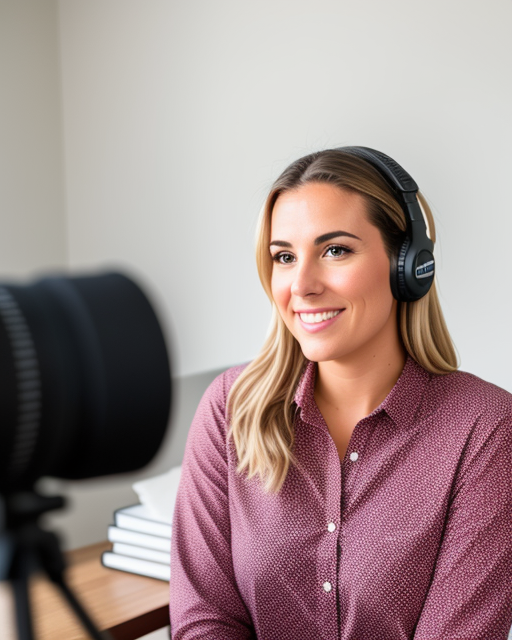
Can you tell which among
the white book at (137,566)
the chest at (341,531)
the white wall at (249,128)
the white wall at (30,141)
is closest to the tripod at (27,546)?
the chest at (341,531)

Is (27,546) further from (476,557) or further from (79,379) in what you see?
(476,557)

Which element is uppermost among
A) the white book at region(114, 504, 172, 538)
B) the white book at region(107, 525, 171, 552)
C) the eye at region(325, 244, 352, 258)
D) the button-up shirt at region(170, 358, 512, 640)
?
the eye at region(325, 244, 352, 258)

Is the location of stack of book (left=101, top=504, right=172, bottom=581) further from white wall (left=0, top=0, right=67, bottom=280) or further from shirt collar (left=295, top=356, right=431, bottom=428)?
white wall (left=0, top=0, right=67, bottom=280)

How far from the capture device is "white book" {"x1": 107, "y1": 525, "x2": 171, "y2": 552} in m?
1.56

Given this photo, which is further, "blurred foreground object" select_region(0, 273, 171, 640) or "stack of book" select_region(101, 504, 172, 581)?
"stack of book" select_region(101, 504, 172, 581)

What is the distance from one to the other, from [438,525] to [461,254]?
621 mm

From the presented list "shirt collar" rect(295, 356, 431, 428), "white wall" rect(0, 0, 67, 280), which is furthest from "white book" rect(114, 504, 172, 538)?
"white wall" rect(0, 0, 67, 280)

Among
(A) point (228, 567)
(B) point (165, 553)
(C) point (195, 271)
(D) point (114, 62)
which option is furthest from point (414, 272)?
(D) point (114, 62)

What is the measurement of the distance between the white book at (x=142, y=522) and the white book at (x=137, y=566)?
0.20ft

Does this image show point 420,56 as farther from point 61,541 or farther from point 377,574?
point 61,541

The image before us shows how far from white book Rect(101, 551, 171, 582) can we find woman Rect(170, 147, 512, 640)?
0.23 metres

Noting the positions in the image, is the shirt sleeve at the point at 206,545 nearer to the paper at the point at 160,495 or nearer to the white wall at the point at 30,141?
the paper at the point at 160,495

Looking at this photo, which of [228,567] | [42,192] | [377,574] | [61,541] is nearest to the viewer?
[61,541]

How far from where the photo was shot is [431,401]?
1.31 m
